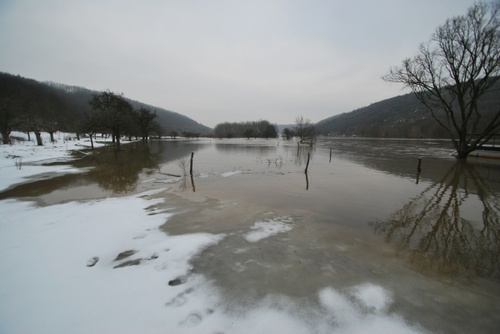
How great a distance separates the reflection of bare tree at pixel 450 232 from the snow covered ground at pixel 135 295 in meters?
2.73

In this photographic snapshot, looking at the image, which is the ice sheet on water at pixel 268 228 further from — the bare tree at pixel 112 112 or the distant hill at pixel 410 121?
the distant hill at pixel 410 121

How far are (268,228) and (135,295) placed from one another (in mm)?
4366

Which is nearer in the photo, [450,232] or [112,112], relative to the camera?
[450,232]

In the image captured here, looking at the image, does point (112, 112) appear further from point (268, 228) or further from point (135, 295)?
point (135, 295)

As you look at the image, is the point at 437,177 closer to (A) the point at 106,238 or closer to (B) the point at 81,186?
(A) the point at 106,238

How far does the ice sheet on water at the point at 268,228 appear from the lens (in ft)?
22.0

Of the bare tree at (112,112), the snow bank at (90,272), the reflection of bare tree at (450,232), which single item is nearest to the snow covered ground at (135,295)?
the snow bank at (90,272)

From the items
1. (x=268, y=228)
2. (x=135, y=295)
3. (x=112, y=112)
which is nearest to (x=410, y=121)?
(x=112, y=112)

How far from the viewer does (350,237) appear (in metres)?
6.82

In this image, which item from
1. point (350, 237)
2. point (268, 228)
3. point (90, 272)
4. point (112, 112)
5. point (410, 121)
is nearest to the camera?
point (90, 272)

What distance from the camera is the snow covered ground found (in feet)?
11.1

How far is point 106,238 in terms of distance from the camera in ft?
21.0

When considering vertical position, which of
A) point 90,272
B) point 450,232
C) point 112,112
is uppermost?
point 112,112

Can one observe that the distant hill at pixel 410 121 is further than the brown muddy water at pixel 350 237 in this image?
Yes
